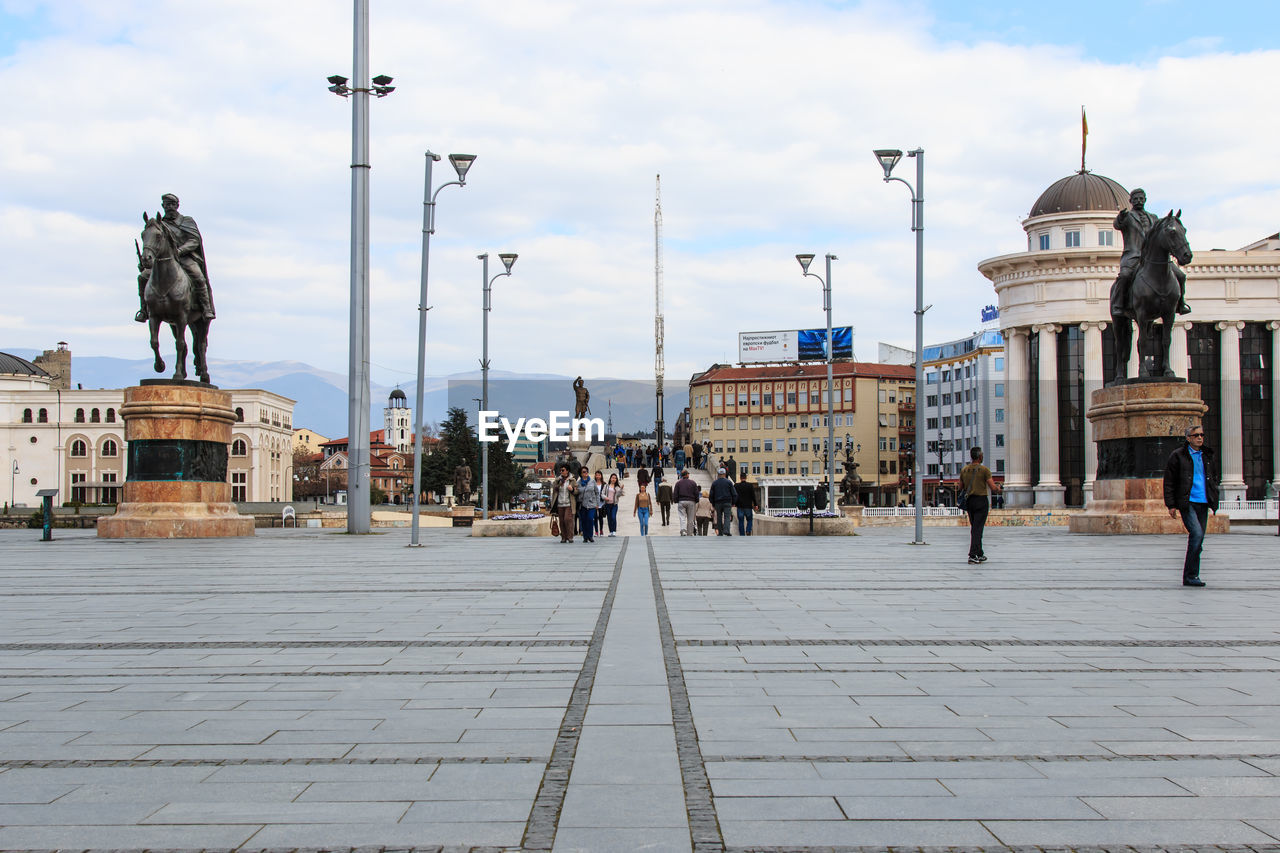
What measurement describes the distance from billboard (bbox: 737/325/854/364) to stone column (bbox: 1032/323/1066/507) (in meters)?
52.7

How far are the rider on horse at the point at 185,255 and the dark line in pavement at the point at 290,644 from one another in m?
17.5

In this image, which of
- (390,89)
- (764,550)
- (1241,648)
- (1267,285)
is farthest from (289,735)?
(1267,285)

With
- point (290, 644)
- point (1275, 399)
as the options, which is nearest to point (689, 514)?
point (290, 644)

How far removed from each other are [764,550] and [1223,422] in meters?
63.2

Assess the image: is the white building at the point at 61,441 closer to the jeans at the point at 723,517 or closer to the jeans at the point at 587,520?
the jeans at the point at 723,517

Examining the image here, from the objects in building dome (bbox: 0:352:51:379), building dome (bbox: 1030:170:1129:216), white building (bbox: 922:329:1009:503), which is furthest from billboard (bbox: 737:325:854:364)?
building dome (bbox: 0:352:51:379)

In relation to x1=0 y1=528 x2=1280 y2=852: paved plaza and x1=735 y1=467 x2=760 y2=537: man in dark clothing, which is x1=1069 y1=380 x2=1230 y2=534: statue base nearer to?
x1=735 y1=467 x2=760 y2=537: man in dark clothing

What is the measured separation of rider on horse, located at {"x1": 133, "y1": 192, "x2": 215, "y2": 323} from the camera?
2423 centimetres

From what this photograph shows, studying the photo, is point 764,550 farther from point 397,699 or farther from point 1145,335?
point 397,699

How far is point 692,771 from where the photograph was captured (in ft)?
15.2

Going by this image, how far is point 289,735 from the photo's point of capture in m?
5.36

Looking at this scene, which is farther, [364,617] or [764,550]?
[764,550]

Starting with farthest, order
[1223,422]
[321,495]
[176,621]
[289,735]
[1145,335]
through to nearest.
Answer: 1. [321,495]
2. [1223,422]
3. [1145,335]
4. [176,621]
5. [289,735]

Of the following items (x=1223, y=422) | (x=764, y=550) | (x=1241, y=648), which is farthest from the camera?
(x=1223, y=422)
